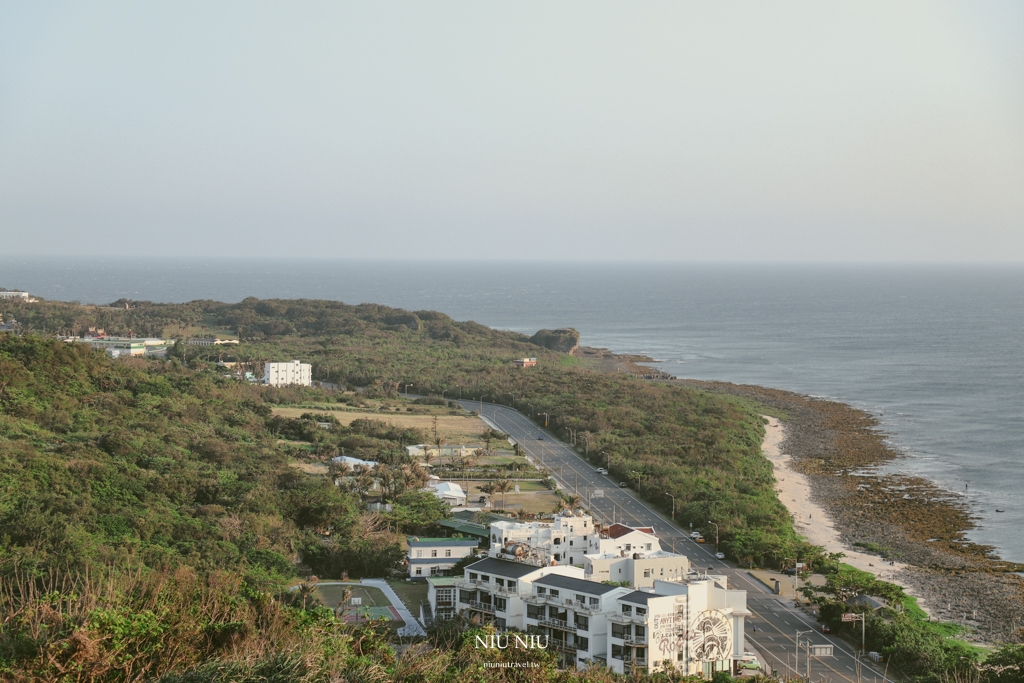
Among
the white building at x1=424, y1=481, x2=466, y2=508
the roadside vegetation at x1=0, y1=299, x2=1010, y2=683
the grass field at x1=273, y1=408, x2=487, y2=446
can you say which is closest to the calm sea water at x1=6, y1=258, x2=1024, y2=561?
the roadside vegetation at x1=0, y1=299, x2=1010, y2=683

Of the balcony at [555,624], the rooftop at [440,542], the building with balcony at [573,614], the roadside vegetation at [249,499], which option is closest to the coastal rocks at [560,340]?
the roadside vegetation at [249,499]

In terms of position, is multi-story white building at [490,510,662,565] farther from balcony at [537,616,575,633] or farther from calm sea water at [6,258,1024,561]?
calm sea water at [6,258,1024,561]

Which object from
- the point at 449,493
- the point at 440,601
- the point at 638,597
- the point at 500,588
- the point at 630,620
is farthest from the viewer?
the point at 449,493

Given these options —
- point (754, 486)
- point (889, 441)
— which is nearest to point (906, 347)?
point (889, 441)

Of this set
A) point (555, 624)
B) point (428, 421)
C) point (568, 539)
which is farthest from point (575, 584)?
point (428, 421)

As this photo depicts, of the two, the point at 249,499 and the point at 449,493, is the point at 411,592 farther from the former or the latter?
the point at 449,493
